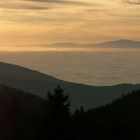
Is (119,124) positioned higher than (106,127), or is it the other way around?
(119,124)

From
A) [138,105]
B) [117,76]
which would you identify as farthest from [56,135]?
[117,76]

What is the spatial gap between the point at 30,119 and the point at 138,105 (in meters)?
11.3

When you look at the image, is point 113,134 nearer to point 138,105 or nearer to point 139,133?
point 139,133

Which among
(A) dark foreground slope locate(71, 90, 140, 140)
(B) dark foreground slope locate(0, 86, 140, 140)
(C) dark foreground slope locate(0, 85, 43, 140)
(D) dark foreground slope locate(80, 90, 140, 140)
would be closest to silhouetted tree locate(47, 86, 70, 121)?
(B) dark foreground slope locate(0, 86, 140, 140)

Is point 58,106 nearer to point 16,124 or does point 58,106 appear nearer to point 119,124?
point 16,124

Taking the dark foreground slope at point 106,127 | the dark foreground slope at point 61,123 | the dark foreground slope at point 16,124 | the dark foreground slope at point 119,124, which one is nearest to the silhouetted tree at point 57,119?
the dark foreground slope at point 61,123

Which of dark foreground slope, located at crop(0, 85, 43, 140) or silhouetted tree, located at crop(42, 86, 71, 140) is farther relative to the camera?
dark foreground slope, located at crop(0, 85, 43, 140)

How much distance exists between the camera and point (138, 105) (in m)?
33.7

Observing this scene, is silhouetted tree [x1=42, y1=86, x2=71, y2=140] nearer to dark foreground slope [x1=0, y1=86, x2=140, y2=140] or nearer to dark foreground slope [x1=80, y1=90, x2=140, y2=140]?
dark foreground slope [x1=0, y1=86, x2=140, y2=140]

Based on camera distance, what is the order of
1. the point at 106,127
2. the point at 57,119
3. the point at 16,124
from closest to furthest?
the point at 57,119 → the point at 16,124 → the point at 106,127

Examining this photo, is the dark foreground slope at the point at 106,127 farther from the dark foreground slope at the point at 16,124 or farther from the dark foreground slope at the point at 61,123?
the dark foreground slope at the point at 16,124

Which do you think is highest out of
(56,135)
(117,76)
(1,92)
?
(117,76)

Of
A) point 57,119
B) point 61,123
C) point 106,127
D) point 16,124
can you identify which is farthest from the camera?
point 106,127

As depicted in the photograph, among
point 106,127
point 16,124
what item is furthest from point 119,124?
point 16,124
